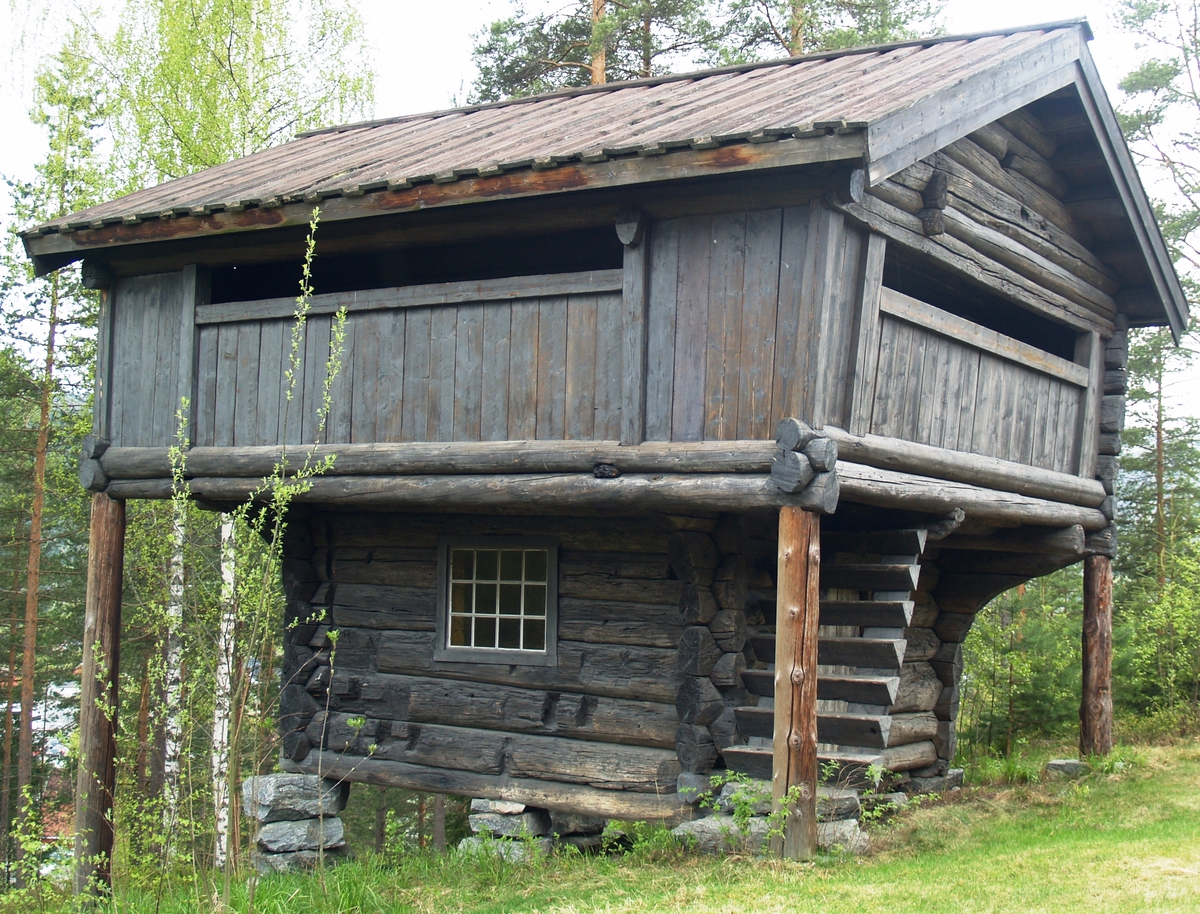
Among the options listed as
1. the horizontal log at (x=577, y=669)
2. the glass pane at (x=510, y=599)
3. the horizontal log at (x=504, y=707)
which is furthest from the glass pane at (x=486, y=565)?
the horizontal log at (x=504, y=707)

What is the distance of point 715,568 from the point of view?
29.3 feet

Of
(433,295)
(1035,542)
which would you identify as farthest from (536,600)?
(1035,542)

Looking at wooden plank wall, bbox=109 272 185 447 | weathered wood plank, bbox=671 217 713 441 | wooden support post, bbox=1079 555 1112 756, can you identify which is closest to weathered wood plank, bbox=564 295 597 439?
weathered wood plank, bbox=671 217 713 441

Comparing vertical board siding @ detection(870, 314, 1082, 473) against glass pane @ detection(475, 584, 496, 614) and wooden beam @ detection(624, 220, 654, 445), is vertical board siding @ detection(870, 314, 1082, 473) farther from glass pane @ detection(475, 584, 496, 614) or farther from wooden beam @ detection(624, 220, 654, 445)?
glass pane @ detection(475, 584, 496, 614)

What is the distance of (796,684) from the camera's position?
7.38 metres

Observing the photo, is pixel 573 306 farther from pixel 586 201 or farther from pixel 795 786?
pixel 795 786

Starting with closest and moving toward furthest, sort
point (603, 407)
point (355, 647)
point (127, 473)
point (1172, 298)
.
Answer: point (603, 407) < point (127, 473) < point (355, 647) < point (1172, 298)

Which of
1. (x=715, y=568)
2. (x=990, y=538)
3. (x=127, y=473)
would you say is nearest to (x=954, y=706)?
(x=990, y=538)

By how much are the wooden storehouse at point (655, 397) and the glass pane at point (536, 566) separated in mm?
19

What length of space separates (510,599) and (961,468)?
146 inches

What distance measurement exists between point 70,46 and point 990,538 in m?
14.4

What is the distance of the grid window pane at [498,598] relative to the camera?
9.98 m

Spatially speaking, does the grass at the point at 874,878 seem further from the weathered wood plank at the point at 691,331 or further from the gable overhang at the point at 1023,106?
the gable overhang at the point at 1023,106

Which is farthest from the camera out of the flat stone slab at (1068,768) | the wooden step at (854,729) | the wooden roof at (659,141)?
the flat stone slab at (1068,768)
